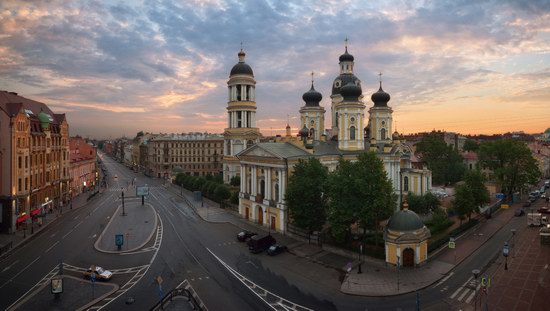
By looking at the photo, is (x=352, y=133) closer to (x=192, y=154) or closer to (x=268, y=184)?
(x=268, y=184)

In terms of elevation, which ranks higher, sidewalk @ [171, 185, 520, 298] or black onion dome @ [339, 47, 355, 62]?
black onion dome @ [339, 47, 355, 62]

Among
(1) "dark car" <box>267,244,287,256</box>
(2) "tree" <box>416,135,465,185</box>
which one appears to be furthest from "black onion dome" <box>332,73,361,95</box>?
(1) "dark car" <box>267,244,287,256</box>

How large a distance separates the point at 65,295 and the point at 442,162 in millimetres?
76089

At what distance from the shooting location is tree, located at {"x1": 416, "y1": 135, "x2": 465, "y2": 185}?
80.6 metres

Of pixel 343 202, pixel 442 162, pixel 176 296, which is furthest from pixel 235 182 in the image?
pixel 176 296

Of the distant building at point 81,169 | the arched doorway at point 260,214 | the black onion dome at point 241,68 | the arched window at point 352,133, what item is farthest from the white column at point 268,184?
the distant building at point 81,169

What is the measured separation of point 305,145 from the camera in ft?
171

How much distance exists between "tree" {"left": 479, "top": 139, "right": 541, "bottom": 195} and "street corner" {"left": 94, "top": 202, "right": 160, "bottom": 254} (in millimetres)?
61207

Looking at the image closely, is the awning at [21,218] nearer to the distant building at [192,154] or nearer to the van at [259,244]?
the van at [259,244]

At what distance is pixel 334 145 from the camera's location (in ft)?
193

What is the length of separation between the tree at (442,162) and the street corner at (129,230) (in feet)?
190

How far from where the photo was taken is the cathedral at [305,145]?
4881cm

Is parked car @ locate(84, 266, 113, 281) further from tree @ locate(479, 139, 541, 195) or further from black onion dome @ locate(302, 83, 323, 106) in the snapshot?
tree @ locate(479, 139, 541, 195)

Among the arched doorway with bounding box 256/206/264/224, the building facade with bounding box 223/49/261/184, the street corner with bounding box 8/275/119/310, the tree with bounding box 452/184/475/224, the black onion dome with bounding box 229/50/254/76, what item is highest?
the black onion dome with bounding box 229/50/254/76
